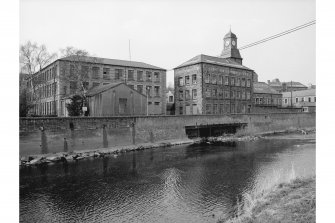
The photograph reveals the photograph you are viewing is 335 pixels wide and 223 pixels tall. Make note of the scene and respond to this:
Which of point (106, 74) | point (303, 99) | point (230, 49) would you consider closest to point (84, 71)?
point (106, 74)

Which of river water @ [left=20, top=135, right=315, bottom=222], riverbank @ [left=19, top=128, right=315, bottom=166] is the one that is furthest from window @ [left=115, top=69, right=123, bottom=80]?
river water @ [left=20, top=135, right=315, bottom=222]

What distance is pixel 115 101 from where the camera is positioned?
26.5 m

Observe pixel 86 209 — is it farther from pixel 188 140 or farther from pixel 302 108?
pixel 302 108

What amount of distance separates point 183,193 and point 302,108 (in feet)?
137

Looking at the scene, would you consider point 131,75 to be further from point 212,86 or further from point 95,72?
point 212,86

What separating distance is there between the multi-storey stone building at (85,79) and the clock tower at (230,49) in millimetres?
13651

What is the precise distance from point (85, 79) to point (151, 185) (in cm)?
2226

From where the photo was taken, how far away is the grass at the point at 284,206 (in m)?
6.77

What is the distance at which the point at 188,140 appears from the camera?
93.2 ft

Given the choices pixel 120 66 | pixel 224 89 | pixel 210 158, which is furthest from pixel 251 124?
pixel 120 66

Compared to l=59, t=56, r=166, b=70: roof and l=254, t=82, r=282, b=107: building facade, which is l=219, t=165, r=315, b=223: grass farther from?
l=254, t=82, r=282, b=107: building facade

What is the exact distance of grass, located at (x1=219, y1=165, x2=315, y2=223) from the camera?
6767mm

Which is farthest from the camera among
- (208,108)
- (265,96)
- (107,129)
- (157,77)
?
(265,96)

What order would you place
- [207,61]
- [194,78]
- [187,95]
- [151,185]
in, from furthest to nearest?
[187,95]
[194,78]
[207,61]
[151,185]
